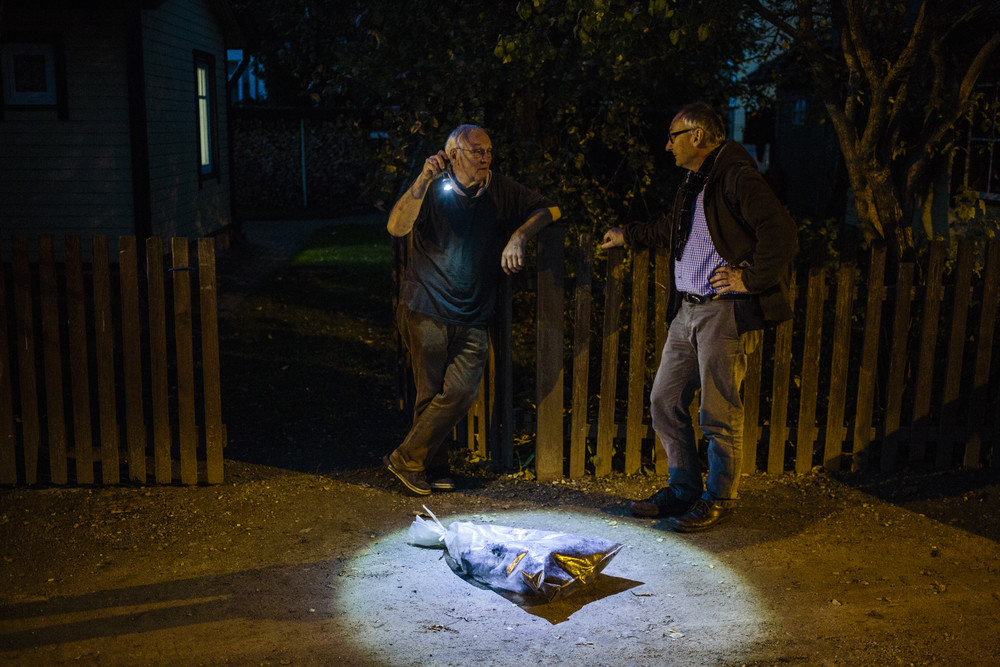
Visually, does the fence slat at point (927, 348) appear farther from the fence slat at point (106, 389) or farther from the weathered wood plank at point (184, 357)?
the fence slat at point (106, 389)

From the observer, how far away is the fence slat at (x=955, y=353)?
527 centimetres

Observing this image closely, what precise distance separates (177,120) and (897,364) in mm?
12058

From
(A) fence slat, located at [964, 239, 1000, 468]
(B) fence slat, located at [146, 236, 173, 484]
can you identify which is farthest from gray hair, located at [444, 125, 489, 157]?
(A) fence slat, located at [964, 239, 1000, 468]

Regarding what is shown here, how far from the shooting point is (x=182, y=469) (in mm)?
5266

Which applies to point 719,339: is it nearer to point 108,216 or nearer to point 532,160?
point 532,160

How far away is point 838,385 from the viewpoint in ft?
18.0

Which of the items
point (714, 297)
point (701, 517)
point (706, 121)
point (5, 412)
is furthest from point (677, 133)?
point (5, 412)

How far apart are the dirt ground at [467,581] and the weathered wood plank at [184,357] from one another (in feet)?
0.59

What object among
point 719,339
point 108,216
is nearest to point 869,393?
point 719,339

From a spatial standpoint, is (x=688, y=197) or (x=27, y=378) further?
(x=27, y=378)

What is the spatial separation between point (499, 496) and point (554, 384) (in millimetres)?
677

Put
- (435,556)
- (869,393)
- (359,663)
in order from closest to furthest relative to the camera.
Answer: (359,663), (435,556), (869,393)

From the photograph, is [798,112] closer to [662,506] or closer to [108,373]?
[662,506]

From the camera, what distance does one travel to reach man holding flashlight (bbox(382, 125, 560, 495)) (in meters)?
4.89
